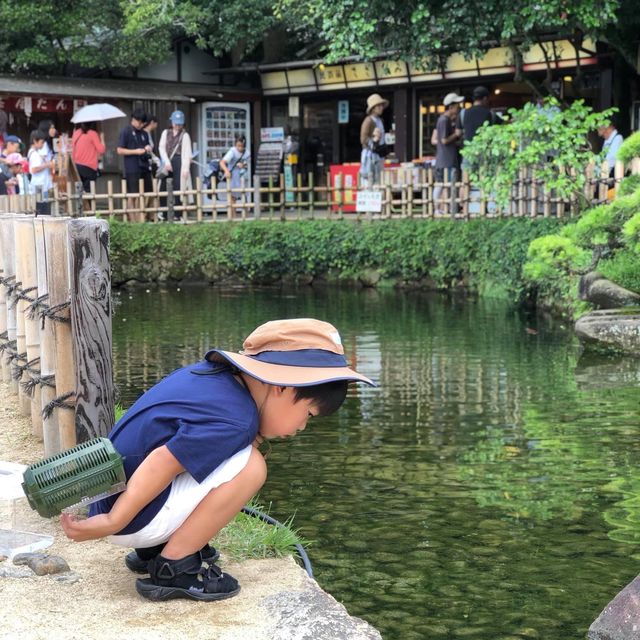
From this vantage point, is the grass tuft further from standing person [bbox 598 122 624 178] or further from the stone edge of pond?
standing person [bbox 598 122 624 178]

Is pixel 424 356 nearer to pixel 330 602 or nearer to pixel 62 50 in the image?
pixel 330 602

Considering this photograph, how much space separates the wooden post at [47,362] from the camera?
503 centimetres

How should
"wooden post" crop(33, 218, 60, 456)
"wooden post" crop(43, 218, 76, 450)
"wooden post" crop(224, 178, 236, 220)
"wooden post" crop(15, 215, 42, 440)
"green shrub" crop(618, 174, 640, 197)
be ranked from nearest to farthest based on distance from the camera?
"wooden post" crop(43, 218, 76, 450), "wooden post" crop(33, 218, 60, 456), "wooden post" crop(15, 215, 42, 440), "green shrub" crop(618, 174, 640, 197), "wooden post" crop(224, 178, 236, 220)

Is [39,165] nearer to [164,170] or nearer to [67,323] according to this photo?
[164,170]

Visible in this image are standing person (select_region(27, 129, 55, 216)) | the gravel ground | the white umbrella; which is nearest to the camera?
the gravel ground

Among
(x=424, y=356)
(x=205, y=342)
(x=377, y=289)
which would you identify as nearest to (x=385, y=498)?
(x=424, y=356)

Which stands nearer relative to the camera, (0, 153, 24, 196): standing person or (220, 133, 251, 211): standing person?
(0, 153, 24, 196): standing person

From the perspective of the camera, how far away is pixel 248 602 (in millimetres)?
3676

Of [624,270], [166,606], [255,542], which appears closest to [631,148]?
[624,270]

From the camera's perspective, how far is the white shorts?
3520mm

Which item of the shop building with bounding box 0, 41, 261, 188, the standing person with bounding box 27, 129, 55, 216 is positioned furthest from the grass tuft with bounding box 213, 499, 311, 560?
the shop building with bounding box 0, 41, 261, 188

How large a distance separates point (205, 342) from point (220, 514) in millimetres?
7913

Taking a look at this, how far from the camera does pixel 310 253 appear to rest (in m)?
17.8

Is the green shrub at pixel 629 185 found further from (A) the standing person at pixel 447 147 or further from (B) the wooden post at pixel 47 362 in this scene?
(B) the wooden post at pixel 47 362
